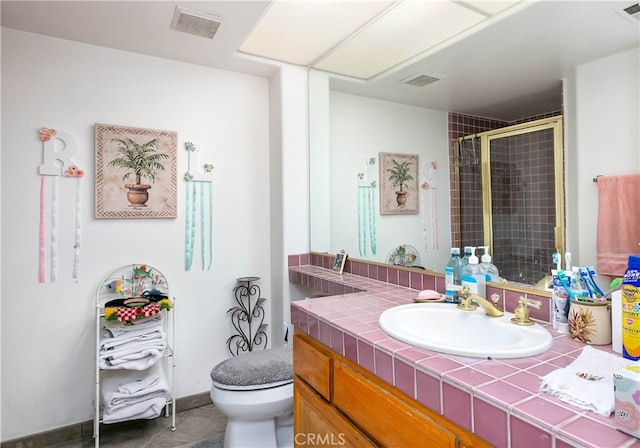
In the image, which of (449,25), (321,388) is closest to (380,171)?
(449,25)

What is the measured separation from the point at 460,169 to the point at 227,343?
6.12 ft

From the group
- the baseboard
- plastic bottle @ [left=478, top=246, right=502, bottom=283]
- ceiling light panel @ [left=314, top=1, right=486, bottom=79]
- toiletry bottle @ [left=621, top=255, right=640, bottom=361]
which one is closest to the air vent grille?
ceiling light panel @ [left=314, top=1, right=486, bottom=79]

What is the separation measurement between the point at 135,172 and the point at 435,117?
1.74 metres

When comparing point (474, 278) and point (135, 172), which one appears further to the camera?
point (135, 172)

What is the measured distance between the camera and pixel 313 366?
48.7 inches

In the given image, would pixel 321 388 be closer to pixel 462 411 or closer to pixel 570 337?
pixel 462 411

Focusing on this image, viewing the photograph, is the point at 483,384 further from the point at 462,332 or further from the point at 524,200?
the point at 524,200

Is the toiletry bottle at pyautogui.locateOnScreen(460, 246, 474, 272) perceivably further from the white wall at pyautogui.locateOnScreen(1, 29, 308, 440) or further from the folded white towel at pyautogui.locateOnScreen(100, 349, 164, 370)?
the folded white towel at pyautogui.locateOnScreen(100, 349, 164, 370)

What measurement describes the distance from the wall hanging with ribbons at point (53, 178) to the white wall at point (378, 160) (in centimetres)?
151

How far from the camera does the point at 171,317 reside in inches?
87.4

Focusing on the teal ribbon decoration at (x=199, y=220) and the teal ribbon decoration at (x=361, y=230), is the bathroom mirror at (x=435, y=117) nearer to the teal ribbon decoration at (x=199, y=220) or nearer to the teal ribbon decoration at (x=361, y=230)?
the teal ribbon decoration at (x=361, y=230)

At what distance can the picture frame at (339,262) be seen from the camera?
2.10 m

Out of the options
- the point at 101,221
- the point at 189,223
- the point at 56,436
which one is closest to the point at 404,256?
the point at 189,223

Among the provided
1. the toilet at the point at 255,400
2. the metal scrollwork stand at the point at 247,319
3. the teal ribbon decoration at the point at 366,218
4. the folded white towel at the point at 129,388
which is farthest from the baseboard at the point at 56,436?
the teal ribbon decoration at the point at 366,218
